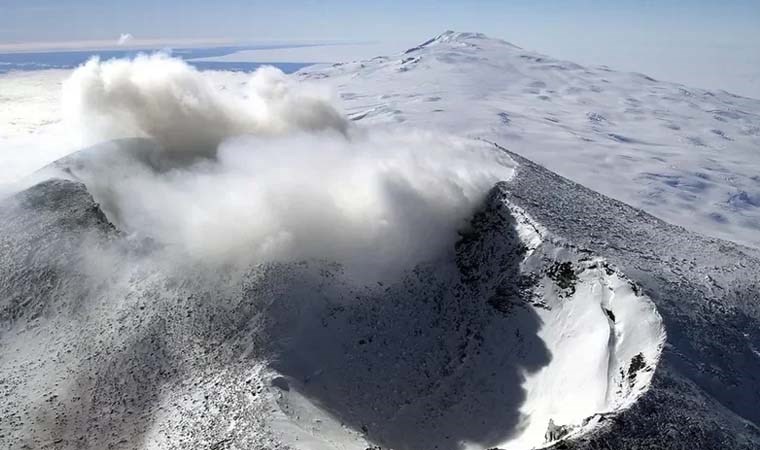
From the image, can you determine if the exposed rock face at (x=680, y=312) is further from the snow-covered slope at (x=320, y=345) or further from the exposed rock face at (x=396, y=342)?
the snow-covered slope at (x=320, y=345)

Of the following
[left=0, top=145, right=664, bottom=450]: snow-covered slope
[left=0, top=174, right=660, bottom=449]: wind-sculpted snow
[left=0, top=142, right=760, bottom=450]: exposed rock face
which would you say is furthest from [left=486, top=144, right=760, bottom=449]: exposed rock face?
[left=0, top=174, right=660, bottom=449]: wind-sculpted snow

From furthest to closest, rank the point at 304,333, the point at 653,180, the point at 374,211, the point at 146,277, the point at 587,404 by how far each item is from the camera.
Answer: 1. the point at 653,180
2. the point at 374,211
3. the point at 146,277
4. the point at 304,333
5. the point at 587,404

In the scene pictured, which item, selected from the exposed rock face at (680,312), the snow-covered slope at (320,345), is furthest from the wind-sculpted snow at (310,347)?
the exposed rock face at (680,312)

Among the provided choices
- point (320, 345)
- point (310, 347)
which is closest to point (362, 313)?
point (320, 345)

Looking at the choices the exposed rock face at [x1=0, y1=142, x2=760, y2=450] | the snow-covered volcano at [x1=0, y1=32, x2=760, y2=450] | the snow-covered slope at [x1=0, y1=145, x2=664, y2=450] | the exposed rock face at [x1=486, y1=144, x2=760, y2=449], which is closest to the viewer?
the exposed rock face at [x1=486, y1=144, x2=760, y2=449]

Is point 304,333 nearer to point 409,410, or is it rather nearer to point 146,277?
point 409,410

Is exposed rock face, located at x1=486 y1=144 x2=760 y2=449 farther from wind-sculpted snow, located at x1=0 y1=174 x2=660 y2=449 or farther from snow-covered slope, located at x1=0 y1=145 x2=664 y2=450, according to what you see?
wind-sculpted snow, located at x1=0 y1=174 x2=660 y2=449

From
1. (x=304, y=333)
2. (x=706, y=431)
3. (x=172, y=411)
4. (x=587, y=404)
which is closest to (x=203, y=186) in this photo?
(x=304, y=333)

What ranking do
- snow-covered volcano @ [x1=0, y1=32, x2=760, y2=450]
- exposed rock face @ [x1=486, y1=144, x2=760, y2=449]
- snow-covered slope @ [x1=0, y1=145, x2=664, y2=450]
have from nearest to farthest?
exposed rock face @ [x1=486, y1=144, x2=760, y2=449] → snow-covered volcano @ [x1=0, y1=32, x2=760, y2=450] → snow-covered slope @ [x1=0, y1=145, x2=664, y2=450]

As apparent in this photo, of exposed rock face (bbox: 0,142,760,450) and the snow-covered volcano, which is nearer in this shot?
exposed rock face (bbox: 0,142,760,450)
